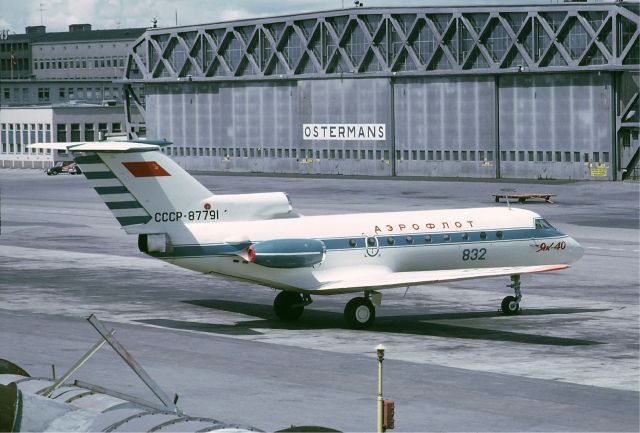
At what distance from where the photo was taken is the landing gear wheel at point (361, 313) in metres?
37.7

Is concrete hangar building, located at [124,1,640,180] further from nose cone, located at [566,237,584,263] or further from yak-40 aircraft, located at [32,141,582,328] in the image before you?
yak-40 aircraft, located at [32,141,582,328]

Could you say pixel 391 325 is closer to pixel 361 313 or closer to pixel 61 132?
pixel 361 313

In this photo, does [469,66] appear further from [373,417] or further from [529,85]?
[373,417]

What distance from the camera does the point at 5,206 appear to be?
9375 cm

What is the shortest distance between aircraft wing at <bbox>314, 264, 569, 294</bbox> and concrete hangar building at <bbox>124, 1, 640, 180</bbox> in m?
66.7

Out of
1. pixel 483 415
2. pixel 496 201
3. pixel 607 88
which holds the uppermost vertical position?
pixel 607 88

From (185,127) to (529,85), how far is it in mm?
42793

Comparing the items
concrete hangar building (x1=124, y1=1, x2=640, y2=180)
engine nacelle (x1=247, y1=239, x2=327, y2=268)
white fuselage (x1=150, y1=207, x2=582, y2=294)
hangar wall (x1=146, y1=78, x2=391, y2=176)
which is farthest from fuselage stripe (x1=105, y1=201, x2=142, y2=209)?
hangar wall (x1=146, y1=78, x2=391, y2=176)

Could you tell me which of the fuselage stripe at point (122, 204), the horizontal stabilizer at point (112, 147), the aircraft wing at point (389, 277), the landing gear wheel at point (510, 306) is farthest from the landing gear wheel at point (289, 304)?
the landing gear wheel at point (510, 306)

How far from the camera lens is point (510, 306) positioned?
40.6 metres

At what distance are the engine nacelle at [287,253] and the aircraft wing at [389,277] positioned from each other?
85cm

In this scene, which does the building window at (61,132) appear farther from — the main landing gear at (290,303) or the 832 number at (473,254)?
the 832 number at (473,254)

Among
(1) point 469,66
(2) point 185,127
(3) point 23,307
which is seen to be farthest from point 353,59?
(3) point 23,307

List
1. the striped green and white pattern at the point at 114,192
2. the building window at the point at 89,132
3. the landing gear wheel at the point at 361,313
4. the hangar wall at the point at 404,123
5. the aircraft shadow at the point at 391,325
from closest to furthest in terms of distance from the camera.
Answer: the striped green and white pattern at the point at 114,192 < the aircraft shadow at the point at 391,325 < the landing gear wheel at the point at 361,313 < the hangar wall at the point at 404,123 < the building window at the point at 89,132
